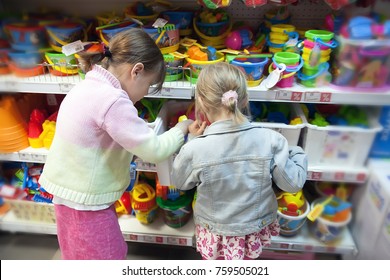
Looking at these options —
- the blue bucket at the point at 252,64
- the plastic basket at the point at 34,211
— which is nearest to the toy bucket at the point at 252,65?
the blue bucket at the point at 252,64

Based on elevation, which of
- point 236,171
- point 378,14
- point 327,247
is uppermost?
point 378,14

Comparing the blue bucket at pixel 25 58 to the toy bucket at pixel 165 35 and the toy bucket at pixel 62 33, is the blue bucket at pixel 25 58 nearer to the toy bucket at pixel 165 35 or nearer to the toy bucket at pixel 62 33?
the toy bucket at pixel 62 33

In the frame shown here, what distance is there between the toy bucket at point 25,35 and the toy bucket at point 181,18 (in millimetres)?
369

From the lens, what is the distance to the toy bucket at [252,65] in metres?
0.87

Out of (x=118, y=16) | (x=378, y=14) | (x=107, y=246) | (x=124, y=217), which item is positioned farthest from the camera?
(x=124, y=217)

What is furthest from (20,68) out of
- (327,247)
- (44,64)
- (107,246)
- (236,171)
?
(327,247)

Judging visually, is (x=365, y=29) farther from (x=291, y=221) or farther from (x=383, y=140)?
(x=291, y=221)

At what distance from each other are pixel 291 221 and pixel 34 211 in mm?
902

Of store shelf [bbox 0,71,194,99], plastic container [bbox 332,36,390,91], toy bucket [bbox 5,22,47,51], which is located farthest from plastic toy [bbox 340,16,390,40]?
toy bucket [bbox 5,22,47,51]

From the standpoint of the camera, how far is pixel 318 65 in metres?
0.87

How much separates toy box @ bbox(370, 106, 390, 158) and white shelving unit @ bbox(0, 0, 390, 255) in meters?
0.04
